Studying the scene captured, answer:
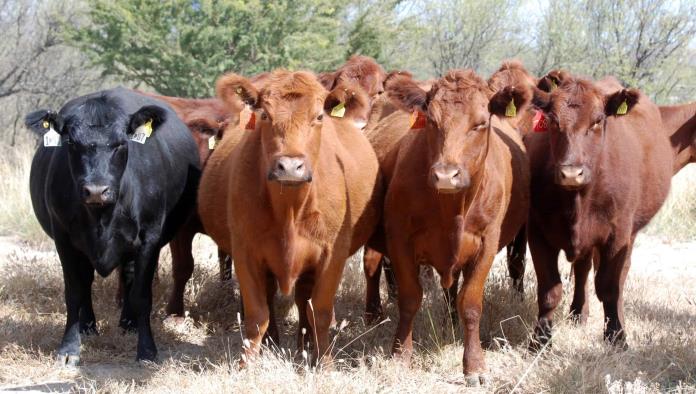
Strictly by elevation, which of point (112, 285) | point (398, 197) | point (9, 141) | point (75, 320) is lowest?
point (9, 141)

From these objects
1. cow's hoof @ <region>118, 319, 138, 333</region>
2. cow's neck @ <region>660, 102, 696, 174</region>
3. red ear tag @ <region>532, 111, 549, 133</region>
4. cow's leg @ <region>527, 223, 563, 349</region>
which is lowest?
cow's hoof @ <region>118, 319, 138, 333</region>

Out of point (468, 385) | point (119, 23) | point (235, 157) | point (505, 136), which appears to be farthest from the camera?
point (119, 23)

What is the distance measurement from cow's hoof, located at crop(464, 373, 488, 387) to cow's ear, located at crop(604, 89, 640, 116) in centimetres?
205

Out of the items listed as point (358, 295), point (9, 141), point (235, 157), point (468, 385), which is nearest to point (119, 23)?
point (9, 141)

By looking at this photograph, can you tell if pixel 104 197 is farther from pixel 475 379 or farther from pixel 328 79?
pixel 328 79

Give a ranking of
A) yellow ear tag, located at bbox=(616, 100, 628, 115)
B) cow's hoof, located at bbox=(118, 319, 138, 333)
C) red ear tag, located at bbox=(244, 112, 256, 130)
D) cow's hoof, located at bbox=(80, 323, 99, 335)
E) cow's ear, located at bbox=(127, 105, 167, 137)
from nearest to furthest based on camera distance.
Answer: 1. red ear tag, located at bbox=(244, 112, 256, 130)
2. cow's ear, located at bbox=(127, 105, 167, 137)
3. yellow ear tag, located at bbox=(616, 100, 628, 115)
4. cow's hoof, located at bbox=(80, 323, 99, 335)
5. cow's hoof, located at bbox=(118, 319, 138, 333)

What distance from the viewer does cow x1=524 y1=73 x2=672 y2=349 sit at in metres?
5.55

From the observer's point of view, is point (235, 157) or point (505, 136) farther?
point (505, 136)

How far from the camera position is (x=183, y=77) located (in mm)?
14234

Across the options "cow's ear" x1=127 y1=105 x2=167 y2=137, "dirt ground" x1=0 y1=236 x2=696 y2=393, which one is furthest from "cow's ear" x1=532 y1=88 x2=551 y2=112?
"cow's ear" x1=127 y1=105 x2=167 y2=137

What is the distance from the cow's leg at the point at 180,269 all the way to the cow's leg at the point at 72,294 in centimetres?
101

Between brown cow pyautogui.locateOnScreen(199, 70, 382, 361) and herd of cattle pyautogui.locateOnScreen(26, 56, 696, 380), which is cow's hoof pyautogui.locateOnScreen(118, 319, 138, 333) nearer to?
herd of cattle pyautogui.locateOnScreen(26, 56, 696, 380)

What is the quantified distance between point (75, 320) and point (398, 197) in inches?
90.3

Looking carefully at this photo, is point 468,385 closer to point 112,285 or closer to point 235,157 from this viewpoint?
point 235,157
